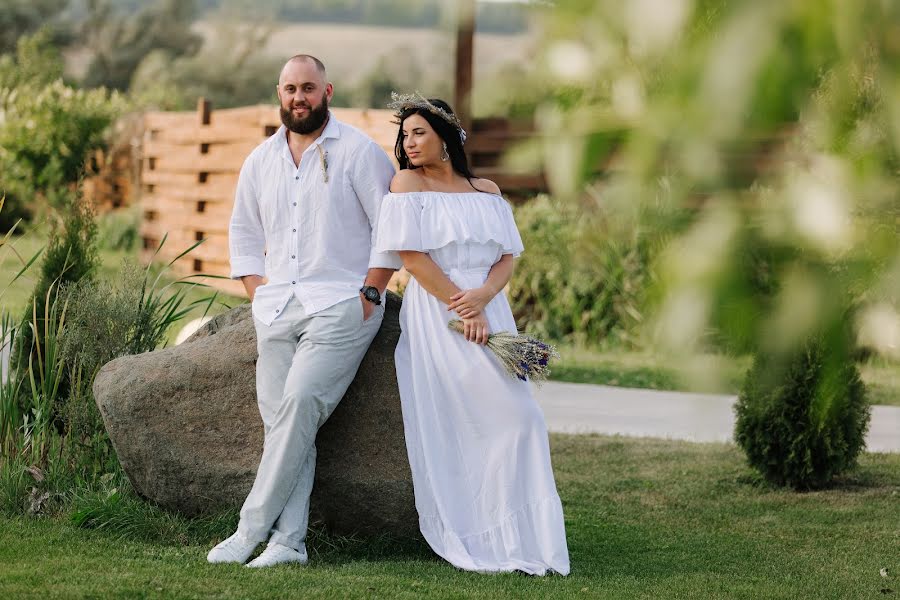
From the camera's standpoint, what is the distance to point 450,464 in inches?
187

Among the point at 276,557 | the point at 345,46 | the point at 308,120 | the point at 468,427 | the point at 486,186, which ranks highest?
the point at 345,46

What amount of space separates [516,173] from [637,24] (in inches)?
8.1

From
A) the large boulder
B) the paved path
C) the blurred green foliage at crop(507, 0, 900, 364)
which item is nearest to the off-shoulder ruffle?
the large boulder

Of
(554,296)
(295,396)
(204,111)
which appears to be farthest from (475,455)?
(204,111)

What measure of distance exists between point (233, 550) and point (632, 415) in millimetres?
4632

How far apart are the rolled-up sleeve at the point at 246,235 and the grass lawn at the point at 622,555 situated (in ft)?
3.68

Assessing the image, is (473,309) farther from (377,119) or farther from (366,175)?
(377,119)

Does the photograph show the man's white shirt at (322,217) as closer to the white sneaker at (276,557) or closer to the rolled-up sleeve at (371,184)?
the rolled-up sleeve at (371,184)

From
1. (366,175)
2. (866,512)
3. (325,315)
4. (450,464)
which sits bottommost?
(866,512)

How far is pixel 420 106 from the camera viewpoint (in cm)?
471

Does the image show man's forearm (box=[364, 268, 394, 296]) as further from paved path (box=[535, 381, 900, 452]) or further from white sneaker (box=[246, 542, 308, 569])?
paved path (box=[535, 381, 900, 452])

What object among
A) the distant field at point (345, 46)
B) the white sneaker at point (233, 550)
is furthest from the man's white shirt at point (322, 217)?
the distant field at point (345, 46)

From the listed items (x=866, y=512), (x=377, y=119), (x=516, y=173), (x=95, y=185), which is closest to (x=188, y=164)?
(x=377, y=119)

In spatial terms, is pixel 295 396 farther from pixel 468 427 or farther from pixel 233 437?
pixel 468 427
